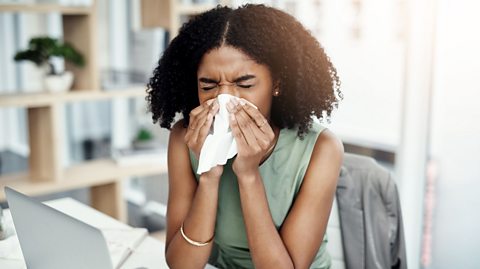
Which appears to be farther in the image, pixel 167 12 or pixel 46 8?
pixel 167 12

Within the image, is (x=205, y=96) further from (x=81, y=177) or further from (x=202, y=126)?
(x=81, y=177)

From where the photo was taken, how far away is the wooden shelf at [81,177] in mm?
2488

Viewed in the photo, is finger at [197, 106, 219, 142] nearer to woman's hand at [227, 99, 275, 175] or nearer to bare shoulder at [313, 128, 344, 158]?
woman's hand at [227, 99, 275, 175]

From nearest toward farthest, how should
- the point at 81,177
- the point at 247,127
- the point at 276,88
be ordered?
the point at 247,127, the point at 276,88, the point at 81,177

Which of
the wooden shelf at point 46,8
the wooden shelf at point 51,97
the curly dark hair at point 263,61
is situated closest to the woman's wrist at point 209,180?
the curly dark hair at point 263,61

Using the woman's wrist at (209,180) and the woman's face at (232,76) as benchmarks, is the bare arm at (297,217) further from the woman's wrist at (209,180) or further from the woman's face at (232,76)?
the woman's face at (232,76)

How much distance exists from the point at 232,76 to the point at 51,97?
5.00 ft

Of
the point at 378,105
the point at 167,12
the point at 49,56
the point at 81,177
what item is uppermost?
the point at 167,12

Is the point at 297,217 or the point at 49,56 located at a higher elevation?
the point at 49,56

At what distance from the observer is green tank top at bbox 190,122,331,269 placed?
127 centimetres

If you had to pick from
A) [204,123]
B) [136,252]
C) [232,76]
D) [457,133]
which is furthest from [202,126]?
[457,133]

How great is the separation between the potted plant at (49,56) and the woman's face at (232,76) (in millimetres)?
1468

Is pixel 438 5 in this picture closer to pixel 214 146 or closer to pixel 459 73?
pixel 459 73

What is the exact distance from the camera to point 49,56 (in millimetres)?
2488
